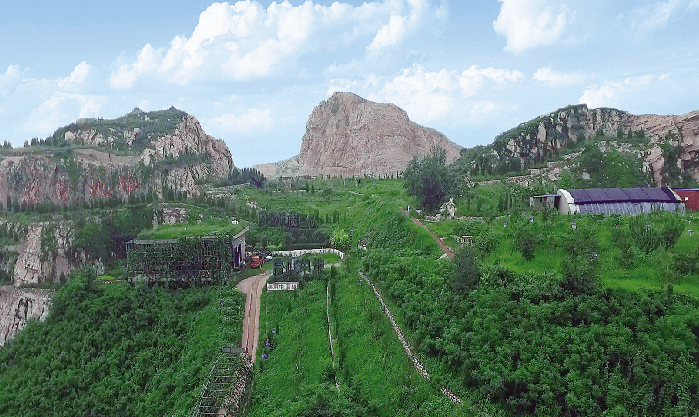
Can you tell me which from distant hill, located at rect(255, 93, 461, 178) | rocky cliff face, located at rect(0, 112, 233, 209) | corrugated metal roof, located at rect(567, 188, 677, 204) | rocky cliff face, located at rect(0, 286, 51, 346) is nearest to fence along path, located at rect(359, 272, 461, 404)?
corrugated metal roof, located at rect(567, 188, 677, 204)

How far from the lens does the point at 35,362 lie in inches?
730

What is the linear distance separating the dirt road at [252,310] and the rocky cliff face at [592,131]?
21.7 meters

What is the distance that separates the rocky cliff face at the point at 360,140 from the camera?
244 ft

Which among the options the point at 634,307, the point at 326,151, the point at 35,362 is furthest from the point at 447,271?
the point at 326,151

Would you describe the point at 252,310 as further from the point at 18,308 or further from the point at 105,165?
the point at 105,165

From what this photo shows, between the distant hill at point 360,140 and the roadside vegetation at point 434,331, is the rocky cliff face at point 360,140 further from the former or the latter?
the roadside vegetation at point 434,331

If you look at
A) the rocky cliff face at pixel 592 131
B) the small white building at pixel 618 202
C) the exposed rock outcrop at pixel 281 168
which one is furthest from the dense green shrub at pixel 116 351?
the exposed rock outcrop at pixel 281 168

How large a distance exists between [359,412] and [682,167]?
A: 3002cm

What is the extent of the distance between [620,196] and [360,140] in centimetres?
5660

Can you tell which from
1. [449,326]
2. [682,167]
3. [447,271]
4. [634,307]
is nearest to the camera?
[634,307]

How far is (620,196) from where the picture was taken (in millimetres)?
22047

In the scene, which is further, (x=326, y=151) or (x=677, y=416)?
(x=326, y=151)

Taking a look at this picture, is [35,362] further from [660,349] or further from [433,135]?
[433,135]

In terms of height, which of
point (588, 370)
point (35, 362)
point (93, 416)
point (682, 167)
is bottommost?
point (93, 416)
